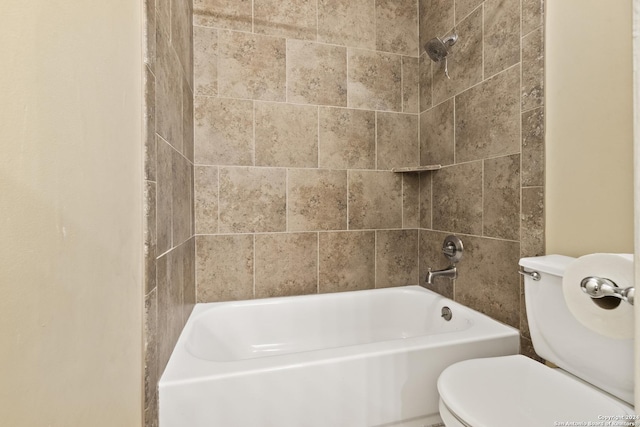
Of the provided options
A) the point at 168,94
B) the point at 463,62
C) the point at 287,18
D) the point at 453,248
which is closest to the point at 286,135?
the point at 287,18

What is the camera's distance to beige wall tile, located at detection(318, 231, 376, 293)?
1843 millimetres

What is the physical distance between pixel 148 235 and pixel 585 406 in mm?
1286

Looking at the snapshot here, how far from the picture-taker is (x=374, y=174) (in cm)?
193

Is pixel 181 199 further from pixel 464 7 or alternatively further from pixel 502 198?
pixel 464 7

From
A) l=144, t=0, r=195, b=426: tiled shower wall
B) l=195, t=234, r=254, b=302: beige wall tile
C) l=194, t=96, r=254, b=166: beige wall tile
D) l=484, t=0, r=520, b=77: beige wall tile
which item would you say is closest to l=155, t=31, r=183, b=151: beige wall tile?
l=144, t=0, r=195, b=426: tiled shower wall

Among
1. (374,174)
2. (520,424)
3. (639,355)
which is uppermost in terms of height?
(374,174)

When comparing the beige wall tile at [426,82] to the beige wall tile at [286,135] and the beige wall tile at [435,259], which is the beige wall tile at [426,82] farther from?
the beige wall tile at [435,259]

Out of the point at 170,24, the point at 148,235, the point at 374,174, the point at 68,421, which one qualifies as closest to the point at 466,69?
the point at 374,174

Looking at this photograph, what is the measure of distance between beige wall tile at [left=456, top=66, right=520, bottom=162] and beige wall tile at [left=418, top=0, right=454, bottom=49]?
48 centimetres

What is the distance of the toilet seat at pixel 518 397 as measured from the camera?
791mm

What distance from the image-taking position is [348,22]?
185 centimetres

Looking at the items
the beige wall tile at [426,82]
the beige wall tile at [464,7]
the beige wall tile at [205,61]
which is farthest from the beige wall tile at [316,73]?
the beige wall tile at [464,7]

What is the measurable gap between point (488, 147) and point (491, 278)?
2.06ft

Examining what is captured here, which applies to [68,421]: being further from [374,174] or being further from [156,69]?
[374,174]
